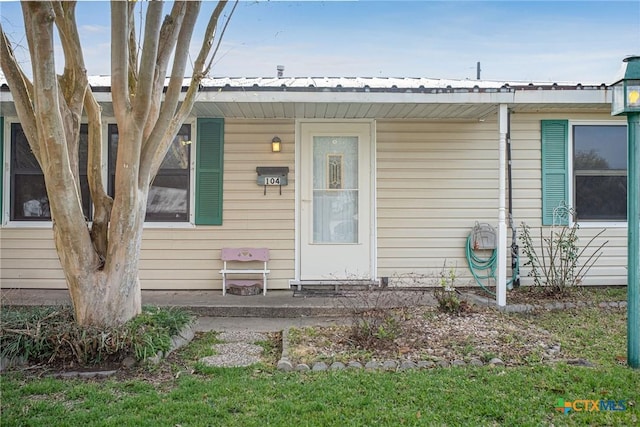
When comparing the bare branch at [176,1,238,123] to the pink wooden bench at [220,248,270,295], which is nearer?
the bare branch at [176,1,238,123]

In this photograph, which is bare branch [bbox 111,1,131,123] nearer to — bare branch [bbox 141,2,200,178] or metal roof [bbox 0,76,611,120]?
bare branch [bbox 141,2,200,178]

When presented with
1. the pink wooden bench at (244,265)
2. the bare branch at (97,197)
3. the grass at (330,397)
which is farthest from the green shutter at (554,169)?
the bare branch at (97,197)

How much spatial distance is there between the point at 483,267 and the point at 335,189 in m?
2.35

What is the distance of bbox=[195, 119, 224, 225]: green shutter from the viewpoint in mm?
6129

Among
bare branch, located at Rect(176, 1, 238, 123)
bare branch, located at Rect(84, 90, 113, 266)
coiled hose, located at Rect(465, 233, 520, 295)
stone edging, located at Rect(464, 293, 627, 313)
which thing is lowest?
stone edging, located at Rect(464, 293, 627, 313)

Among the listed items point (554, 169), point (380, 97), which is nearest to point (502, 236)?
point (554, 169)

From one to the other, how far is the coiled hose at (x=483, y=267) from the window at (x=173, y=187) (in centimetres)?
396

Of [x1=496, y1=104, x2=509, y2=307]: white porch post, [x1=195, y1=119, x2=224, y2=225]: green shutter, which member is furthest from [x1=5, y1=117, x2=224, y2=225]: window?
[x1=496, y1=104, x2=509, y2=307]: white porch post

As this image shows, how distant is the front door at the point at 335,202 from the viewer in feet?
20.3

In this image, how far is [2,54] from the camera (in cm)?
362

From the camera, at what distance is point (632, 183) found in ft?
11.4

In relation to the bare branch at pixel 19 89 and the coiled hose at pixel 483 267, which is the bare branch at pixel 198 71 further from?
the coiled hose at pixel 483 267

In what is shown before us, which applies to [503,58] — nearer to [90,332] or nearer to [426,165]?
[426,165]

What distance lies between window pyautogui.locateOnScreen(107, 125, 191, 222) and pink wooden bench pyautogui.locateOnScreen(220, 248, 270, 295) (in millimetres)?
830
